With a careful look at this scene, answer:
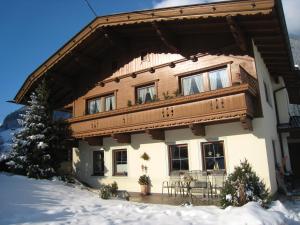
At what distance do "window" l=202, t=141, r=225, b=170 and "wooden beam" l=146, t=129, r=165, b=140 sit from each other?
2046 mm

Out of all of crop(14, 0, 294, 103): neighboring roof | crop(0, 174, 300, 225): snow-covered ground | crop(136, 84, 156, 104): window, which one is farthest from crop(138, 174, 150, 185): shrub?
crop(14, 0, 294, 103): neighboring roof

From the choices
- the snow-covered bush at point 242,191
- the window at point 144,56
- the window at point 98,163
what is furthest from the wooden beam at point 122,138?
the snow-covered bush at point 242,191

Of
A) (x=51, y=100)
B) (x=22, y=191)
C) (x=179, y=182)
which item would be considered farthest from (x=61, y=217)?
(x=51, y=100)

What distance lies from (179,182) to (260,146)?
3.78 metres

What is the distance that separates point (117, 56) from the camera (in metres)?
17.0

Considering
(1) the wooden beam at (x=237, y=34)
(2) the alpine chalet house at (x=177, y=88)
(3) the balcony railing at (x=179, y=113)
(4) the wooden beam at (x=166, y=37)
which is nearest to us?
(3) the balcony railing at (x=179, y=113)

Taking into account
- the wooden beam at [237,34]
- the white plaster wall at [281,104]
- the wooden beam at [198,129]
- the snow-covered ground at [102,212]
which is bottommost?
the snow-covered ground at [102,212]

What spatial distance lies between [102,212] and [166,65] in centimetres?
797

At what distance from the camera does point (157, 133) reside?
1373cm

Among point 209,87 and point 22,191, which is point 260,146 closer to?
point 209,87

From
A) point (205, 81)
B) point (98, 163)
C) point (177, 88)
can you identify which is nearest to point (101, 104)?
point (98, 163)

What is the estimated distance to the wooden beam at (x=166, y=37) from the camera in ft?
43.9

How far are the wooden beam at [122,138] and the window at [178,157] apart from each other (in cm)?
240

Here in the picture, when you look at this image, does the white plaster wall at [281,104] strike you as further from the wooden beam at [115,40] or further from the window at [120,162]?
the window at [120,162]
